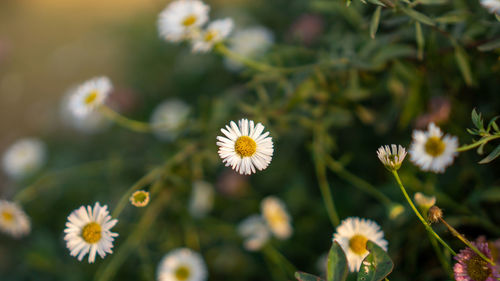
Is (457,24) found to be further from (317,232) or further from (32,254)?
(32,254)

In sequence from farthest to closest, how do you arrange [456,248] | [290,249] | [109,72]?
1. [109,72]
2. [290,249]
3. [456,248]

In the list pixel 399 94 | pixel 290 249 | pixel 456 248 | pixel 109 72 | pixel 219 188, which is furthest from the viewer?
pixel 109 72

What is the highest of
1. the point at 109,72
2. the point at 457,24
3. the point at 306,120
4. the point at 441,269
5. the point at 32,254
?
the point at 109,72

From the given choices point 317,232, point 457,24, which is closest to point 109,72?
point 317,232

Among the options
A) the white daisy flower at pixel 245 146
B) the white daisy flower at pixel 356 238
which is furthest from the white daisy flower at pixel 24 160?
the white daisy flower at pixel 356 238

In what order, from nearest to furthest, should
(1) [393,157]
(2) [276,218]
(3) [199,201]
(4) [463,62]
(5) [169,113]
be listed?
(1) [393,157] → (4) [463,62] → (2) [276,218] → (3) [199,201] → (5) [169,113]

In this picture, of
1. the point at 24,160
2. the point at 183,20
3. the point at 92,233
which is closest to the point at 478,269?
the point at 92,233

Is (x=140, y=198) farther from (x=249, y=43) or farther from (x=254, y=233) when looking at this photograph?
(x=249, y=43)
